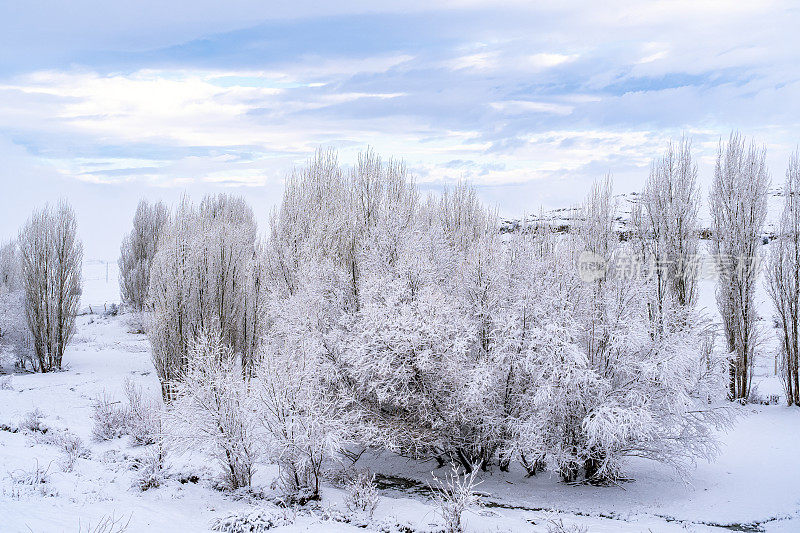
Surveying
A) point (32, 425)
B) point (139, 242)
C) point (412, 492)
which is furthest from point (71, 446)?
point (139, 242)

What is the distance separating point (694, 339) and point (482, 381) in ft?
17.2

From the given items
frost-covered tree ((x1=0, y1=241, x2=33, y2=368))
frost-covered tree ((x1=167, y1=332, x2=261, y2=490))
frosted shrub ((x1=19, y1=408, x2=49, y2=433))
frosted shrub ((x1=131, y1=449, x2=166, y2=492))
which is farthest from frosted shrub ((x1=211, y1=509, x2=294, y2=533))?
frost-covered tree ((x1=0, y1=241, x2=33, y2=368))

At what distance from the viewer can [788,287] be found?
19281 millimetres

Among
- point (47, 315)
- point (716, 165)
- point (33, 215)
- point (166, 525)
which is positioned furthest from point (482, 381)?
point (33, 215)

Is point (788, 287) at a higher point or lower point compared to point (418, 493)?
higher

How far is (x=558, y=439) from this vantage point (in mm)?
11555

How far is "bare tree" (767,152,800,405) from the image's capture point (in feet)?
61.0

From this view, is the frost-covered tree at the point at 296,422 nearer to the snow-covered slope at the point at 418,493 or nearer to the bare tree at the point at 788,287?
the snow-covered slope at the point at 418,493

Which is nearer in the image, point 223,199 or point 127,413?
point 127,413

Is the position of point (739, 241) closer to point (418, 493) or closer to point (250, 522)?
point (418, 493)

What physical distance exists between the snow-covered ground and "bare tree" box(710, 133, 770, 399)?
3.11 m

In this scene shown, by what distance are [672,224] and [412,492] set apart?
594 inches

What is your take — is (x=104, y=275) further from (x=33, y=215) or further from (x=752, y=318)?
(x=752, y=318)

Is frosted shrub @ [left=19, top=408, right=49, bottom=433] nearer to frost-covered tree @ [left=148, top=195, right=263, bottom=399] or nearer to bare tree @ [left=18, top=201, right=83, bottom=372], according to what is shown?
frost-covered tree @ [left=148, top=195, right=263, bottom=399]
